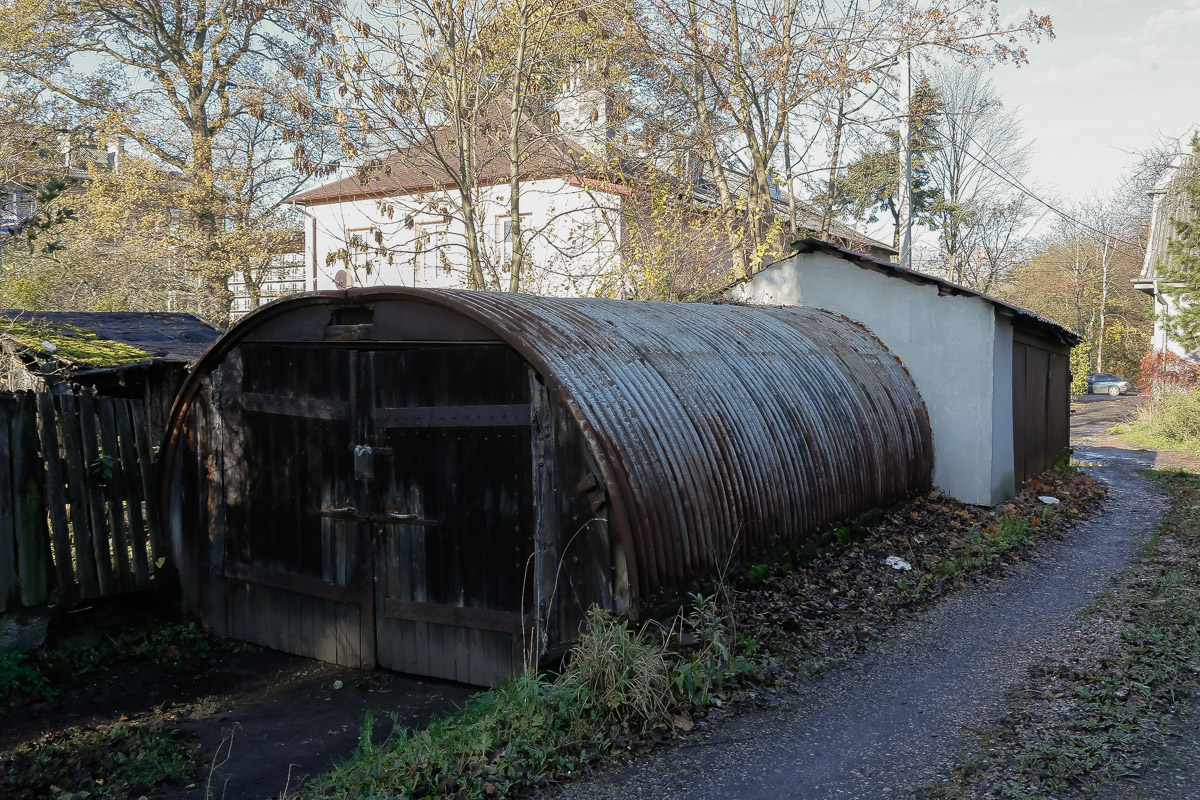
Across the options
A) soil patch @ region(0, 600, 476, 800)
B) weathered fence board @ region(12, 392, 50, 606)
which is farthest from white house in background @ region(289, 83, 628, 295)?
soil patch @ region(0, 600, 476, 800)

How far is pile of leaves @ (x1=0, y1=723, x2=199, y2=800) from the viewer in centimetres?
521

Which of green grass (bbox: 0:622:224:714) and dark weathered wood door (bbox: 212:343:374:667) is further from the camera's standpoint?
dark weathered wood door (bbox: 212:343:374:667)

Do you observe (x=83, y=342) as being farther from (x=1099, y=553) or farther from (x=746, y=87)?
(x=746, y=87)

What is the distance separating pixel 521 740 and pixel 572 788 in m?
0.44

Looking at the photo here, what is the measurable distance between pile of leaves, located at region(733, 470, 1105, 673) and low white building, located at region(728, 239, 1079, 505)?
2.02 feet

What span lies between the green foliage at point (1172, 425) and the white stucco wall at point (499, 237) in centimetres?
1363

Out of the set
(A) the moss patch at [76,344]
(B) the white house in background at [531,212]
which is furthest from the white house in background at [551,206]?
(A) the moss patch at [76,344]

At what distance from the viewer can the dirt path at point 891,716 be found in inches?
184

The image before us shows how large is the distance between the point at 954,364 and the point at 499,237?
500 inches

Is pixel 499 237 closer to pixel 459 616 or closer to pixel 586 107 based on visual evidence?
pixel 586 107

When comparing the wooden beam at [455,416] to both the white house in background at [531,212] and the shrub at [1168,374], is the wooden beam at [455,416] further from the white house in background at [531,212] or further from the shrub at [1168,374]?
the shrub at [1168,374]

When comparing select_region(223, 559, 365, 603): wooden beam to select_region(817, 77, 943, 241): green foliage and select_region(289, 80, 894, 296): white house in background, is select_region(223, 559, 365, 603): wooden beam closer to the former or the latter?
select_region(289, 80, 894, 296): white house in background

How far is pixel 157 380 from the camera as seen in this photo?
9.64 m

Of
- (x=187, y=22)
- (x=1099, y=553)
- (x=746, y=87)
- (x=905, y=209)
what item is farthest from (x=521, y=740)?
(x=187, y=22)
